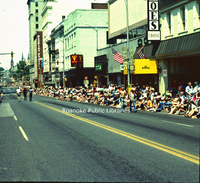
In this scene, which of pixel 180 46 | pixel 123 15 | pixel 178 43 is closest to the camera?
pixel 180 46

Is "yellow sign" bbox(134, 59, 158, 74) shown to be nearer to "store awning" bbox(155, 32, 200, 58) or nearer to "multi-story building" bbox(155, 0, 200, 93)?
"multi-story building" bbox(155, 0, 200, 93)

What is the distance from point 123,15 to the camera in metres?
37.8

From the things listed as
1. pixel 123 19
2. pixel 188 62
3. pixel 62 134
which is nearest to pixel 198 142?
pixel 62 134

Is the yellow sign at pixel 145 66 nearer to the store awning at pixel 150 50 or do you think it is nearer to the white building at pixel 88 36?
the store awning at pixel 150 50

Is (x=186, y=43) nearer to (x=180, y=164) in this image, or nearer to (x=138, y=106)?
(x=138, y=106)

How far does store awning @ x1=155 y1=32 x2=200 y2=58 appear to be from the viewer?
22141 millimetres

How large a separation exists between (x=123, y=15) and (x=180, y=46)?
15507mm

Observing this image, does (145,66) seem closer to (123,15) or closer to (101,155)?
(123,15)

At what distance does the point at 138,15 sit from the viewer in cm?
3341

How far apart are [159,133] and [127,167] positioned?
189 inches

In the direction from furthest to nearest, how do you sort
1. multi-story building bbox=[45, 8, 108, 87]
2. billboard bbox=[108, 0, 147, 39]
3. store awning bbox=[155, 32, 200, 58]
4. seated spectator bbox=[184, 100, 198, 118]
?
multi-story building bbox=[45, 8, 108, 87] → billboard bbox=[108, 0, 147, 39] → store awning bbox=[155, 32, 200, 58] → seated spectator bbox=[184, 100, 198, 118]

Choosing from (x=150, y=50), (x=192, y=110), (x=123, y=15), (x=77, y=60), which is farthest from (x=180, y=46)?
(x=77, y=60)

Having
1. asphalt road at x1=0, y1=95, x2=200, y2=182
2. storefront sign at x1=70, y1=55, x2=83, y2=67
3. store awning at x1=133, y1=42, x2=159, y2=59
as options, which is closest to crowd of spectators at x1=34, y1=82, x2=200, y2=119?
store awning at x1=133, y1=42, x2=159, y2=59

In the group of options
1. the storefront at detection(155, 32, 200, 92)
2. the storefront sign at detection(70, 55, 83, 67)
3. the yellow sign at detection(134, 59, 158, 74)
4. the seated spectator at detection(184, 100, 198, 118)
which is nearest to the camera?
the seated spectator at detection(184, 100, 198, 118)
